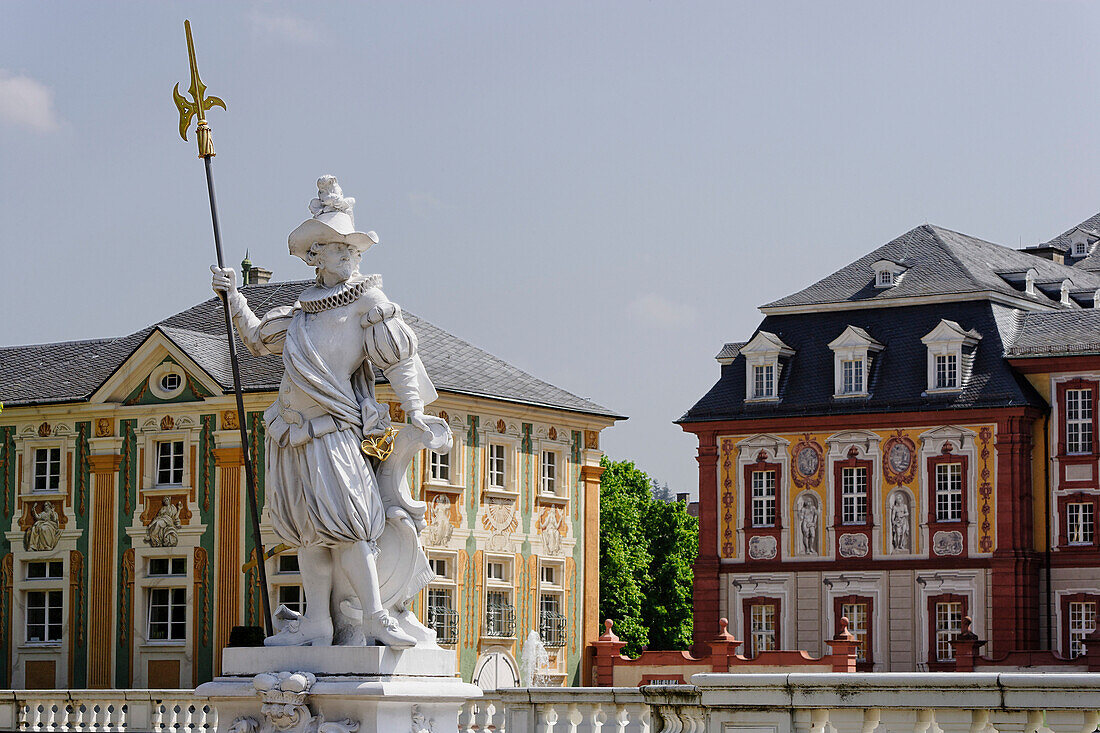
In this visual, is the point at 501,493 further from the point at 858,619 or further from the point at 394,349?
the point at 394,349

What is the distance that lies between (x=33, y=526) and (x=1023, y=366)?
83.8ft

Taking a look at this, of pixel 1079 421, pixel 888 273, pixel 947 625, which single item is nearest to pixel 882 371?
pixel 888 273

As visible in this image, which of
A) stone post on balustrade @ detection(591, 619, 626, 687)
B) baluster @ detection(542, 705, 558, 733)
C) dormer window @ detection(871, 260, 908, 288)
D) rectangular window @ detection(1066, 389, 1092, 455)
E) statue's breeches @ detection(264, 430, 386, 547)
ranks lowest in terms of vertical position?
stone post on balustrade @ detection(591, 619, 626, 687)

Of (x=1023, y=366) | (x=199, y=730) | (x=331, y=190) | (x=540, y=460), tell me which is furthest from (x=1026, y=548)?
(x=331, y=190)

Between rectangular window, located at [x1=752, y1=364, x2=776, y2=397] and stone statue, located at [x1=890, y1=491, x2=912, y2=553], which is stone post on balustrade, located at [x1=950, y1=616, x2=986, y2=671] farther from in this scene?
rectangular window, located at [x1=752, y1=364, x2=776, y2=397]

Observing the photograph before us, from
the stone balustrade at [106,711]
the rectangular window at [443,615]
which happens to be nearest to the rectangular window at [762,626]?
the rectangular window at [443,615]

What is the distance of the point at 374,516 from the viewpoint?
9688mm

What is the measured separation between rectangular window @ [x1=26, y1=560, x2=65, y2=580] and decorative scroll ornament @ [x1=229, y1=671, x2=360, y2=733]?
1589 inches

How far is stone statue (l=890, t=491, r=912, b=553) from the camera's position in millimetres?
55281

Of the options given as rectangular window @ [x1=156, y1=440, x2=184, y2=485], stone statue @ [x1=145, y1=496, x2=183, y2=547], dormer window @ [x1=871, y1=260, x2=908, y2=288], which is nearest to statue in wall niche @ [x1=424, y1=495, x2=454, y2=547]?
stone statue @ [x1=145, y1=496, x2=183, y2=547]

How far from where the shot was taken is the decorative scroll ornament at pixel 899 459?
55375 millimetres

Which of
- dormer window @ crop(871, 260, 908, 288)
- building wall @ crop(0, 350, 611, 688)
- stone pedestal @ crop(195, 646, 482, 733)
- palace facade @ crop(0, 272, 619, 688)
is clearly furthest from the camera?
dormer window @ crop(871, 260, 908, 288)

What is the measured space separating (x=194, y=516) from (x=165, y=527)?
31.2 inches

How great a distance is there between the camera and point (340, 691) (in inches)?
368
